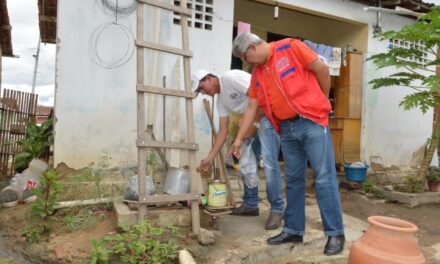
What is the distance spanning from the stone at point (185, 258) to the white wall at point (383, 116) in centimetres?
545

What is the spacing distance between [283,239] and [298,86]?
140 centimetres

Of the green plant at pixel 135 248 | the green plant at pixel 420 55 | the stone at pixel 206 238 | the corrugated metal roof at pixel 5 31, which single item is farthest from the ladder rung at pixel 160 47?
the corrugated metal roof at pixel 5 31

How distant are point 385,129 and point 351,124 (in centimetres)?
93

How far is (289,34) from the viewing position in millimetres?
8984

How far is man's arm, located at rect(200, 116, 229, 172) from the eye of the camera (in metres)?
3.85

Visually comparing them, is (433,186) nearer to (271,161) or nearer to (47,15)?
(271,161)

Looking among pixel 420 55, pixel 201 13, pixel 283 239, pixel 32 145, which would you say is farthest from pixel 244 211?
pixel 420 55

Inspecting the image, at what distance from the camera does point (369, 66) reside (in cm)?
757

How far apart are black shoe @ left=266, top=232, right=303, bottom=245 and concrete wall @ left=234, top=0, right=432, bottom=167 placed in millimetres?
4508

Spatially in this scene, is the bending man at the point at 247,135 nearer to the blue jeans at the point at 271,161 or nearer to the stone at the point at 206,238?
the blue jeans at the point at 271,161

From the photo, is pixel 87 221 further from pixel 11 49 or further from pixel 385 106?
pixel 11 49

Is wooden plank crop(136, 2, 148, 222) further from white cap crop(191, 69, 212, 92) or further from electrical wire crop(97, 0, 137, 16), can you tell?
electrical wire crop(97, 0, 137, 16)

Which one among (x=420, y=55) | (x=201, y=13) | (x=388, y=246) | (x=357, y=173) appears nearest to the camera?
(x=388, y=246)

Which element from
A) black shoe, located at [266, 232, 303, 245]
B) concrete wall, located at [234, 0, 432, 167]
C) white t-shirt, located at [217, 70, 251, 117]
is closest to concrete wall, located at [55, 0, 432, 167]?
concrete wall, located at [234, 0, 432, 167]
